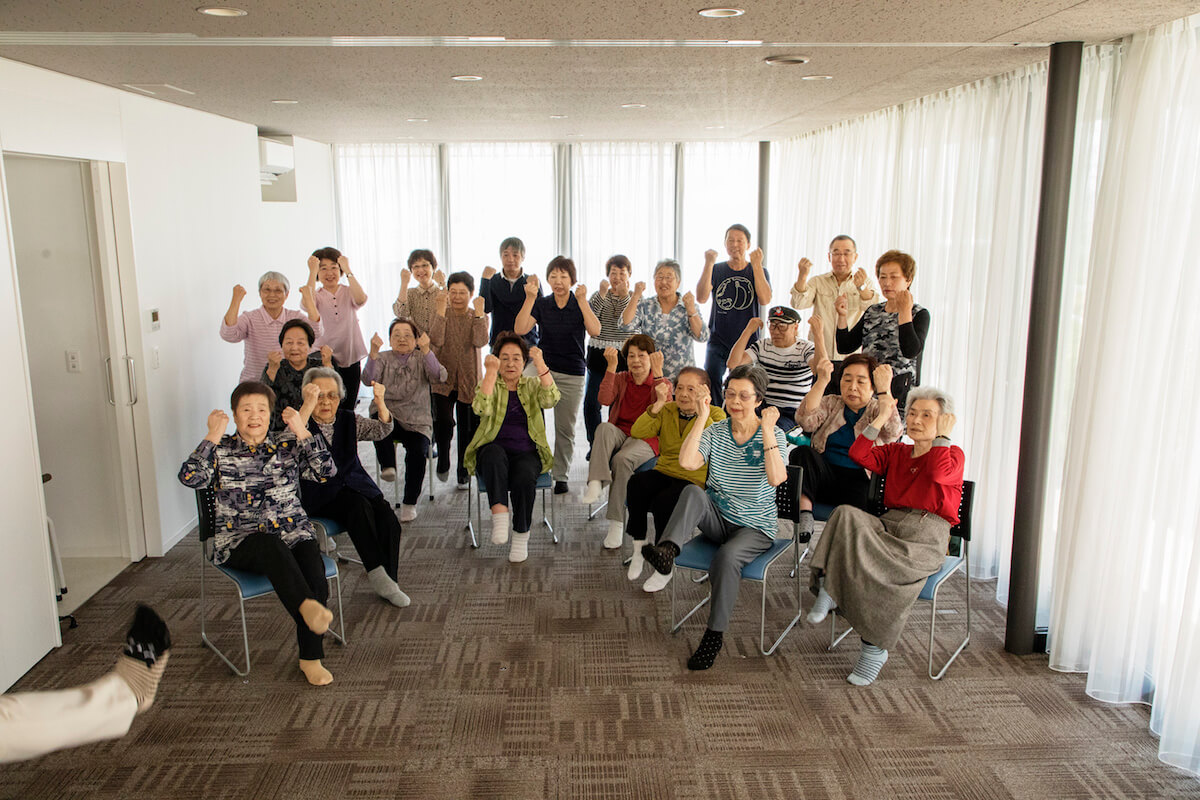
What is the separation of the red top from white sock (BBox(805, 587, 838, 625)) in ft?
2.03

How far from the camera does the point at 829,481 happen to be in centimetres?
488

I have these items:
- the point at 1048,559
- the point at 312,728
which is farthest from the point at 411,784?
the point at 1048,559

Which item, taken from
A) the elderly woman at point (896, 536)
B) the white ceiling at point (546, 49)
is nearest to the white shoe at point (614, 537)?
the elderly woman at point (896, 536)

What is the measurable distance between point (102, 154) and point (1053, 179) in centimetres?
504

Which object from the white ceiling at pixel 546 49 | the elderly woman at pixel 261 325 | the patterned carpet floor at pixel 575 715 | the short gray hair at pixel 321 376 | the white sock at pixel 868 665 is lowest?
the patterned carpet floor at pixel 575 715

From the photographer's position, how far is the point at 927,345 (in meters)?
5.97

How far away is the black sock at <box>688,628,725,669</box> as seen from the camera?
421 cm

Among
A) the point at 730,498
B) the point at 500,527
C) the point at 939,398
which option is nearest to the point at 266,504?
the point at 500,527

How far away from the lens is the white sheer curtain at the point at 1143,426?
136 inches

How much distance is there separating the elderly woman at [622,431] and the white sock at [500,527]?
0.51 metres

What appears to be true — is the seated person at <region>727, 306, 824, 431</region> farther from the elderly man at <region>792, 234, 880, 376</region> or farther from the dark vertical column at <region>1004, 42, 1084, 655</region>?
the dark vertical column at <region>1004, 42, 1084, 655</region>

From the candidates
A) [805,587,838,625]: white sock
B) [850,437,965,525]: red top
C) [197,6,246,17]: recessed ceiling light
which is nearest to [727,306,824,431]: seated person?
[850,437,965,525]: red top

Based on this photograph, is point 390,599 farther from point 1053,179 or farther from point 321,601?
point 1053,179

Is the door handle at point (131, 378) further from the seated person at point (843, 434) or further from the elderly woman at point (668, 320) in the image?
the seated person at point (843, 434)
